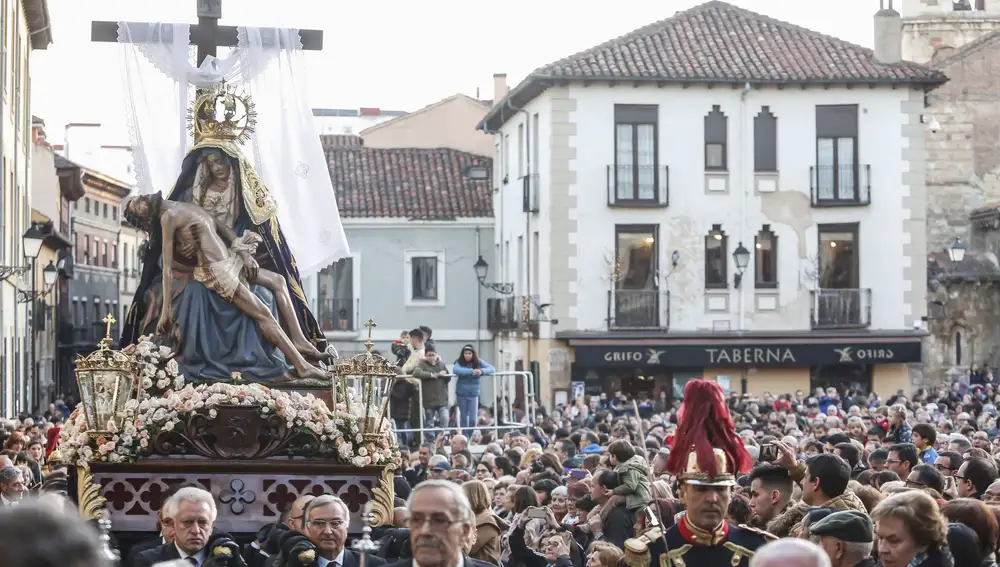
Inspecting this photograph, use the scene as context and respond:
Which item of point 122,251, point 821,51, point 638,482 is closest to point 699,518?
point 638,482

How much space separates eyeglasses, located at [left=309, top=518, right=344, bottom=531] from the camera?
7680 mm

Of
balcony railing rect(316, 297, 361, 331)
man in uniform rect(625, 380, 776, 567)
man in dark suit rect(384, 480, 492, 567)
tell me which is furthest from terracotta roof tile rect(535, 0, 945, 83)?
man in dark suit rect(384, 480, 492, 567)

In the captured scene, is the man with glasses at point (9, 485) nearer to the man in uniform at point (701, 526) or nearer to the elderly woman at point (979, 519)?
the man in uniform at point (701, 526)

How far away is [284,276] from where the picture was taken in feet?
40.7

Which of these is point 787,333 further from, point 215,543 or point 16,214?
point 215,543

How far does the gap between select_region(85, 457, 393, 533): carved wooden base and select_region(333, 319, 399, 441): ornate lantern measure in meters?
0.33

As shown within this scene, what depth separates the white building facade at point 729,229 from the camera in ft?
118

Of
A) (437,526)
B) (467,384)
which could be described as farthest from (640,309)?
(437,526)

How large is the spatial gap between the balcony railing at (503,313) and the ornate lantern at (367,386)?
27050 mm

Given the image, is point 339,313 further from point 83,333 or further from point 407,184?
point 83,333

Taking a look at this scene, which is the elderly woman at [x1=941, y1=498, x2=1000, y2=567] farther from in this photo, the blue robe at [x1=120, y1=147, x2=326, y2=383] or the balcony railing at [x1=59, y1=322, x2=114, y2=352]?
the balcony railing at [x1=59, y1=322, x2=114, y2=352]

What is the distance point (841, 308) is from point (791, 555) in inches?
1292

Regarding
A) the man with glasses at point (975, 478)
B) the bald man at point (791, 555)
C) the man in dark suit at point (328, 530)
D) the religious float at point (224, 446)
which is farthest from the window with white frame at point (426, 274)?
the bald man at point (791, 555)

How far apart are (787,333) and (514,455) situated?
2108 centimetres
